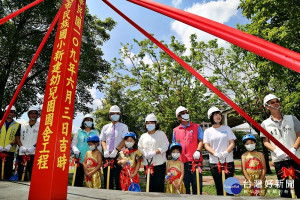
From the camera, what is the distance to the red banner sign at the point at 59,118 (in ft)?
7.54

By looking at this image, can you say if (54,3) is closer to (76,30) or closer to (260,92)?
(76,30)

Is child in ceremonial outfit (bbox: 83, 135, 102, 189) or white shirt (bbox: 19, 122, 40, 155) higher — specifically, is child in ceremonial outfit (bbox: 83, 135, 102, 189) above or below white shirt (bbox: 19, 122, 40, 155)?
below

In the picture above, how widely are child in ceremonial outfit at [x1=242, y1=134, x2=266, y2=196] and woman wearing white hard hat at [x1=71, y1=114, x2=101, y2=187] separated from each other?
2.94m

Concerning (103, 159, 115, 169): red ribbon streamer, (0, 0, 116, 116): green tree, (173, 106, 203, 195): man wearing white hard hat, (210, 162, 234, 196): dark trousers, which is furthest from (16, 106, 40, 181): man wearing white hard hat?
(0, 0, 116, 116): green tree

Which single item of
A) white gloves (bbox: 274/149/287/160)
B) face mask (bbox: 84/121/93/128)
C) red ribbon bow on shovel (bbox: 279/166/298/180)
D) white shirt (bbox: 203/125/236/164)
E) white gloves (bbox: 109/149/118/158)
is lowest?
red ribbon bow on shovel (bbox: 279/166/298/180)

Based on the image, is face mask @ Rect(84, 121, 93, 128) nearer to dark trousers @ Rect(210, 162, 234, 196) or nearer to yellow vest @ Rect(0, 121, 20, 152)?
yellow vest @ Rect(0, 121, 20, 152)

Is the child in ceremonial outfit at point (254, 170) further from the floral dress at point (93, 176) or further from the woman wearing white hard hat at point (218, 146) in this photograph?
the floral dress at point (93, 176)

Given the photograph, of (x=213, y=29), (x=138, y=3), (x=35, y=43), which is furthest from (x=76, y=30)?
(x=35, y=43)

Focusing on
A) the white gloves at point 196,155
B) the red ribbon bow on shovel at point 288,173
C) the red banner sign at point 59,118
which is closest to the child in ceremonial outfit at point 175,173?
the white gloves at point 196,155

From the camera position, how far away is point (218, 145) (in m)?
4.07

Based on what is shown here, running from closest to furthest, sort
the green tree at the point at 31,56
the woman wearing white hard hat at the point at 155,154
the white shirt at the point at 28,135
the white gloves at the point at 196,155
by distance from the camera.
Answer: the white gloves at the point at 196,155
the woman wearing white hard hat at the point at 155,154
the white shirt at the point at 28,135
the green tree at the point at 31,56

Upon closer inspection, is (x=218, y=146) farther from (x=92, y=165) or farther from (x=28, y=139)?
(x=28, y=139)

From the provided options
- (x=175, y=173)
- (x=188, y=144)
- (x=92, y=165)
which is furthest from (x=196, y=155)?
(x=92, y=165)

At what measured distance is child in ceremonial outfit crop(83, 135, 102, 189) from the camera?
4570 mm
